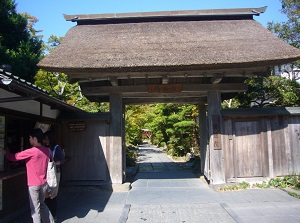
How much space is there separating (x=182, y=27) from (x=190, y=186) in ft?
19.2

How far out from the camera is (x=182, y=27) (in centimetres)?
1018

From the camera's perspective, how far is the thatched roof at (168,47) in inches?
281

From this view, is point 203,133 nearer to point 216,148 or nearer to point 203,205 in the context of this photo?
point 216,148

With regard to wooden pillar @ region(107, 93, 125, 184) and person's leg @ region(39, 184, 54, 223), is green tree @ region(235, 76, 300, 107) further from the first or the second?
person's leg @ region(39, 184, 54, 223)

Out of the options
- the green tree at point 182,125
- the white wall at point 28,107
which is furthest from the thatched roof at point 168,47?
the green tree at point 182,125

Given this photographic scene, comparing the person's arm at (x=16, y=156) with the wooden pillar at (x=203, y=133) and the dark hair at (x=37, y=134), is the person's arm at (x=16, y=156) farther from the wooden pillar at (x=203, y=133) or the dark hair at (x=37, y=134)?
the wooden pillar at (x=203, y=133)

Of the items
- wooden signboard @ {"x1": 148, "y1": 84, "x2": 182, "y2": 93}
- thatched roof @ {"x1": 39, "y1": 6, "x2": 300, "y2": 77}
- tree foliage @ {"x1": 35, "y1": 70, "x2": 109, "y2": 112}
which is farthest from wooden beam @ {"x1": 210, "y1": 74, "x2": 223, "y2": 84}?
tree foliage @ {"x1": 35, "y1": 70, "x2": 109, "y2": 112}

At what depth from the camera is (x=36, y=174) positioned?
446cm

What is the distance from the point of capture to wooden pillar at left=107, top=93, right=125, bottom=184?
8414 millimetres

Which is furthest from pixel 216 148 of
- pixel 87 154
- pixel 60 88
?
pixel 60 88

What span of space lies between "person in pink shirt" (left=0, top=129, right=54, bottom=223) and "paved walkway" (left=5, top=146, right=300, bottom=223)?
1.17 m

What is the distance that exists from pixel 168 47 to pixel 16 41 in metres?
9.70

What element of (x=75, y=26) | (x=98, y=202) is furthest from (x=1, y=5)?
(x=98, y=202)

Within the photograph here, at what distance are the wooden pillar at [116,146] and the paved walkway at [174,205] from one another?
0.59 m
